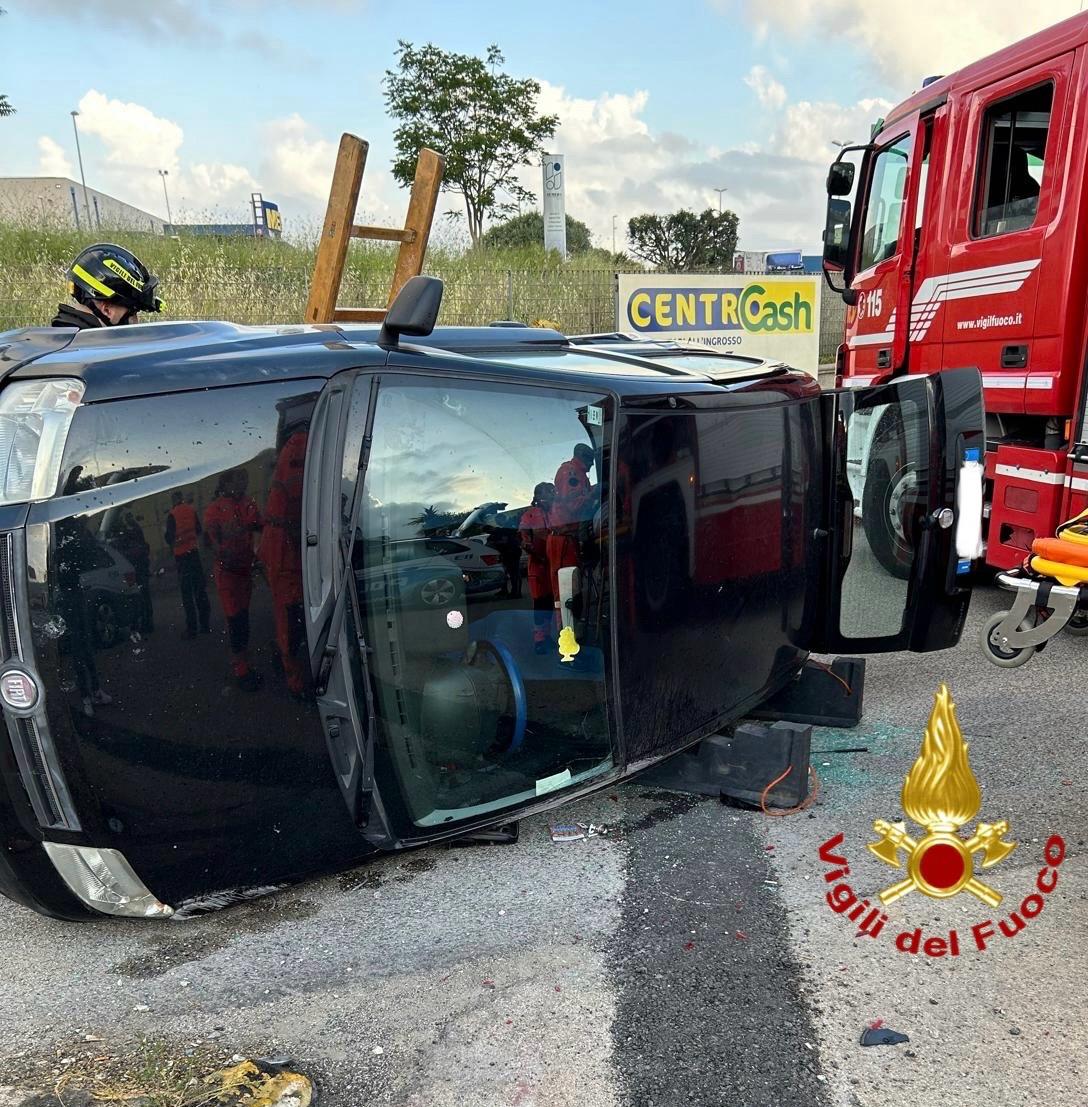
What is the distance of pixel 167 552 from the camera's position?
211 centimetres

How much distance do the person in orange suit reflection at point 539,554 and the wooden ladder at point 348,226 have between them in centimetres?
174

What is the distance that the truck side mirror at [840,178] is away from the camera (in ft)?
19.6

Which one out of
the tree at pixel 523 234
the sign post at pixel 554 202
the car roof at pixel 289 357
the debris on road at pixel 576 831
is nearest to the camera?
the car roof at pixel 289 357

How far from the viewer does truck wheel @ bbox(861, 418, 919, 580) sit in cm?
350

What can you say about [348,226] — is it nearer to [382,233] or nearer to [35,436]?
[382,233]

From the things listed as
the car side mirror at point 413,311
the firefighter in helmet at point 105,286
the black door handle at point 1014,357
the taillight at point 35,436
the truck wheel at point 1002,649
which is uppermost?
the firefighter in helmet at point 105,286

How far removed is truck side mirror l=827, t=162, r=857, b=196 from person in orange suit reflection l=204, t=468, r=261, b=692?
5.13 m

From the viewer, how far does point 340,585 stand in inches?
89.7

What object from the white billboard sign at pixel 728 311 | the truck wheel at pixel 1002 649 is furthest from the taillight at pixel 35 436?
the white billboard sign at pixel 728 311

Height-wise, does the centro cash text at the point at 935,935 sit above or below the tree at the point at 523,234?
below

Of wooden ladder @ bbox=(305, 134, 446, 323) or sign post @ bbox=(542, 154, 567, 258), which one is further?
sign post @ bbox=(542, 154, 567, 258)

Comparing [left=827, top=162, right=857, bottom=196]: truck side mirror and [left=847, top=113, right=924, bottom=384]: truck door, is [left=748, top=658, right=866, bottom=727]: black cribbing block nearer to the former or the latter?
[left=847, top=113, right=924, bottom=384]: truck door

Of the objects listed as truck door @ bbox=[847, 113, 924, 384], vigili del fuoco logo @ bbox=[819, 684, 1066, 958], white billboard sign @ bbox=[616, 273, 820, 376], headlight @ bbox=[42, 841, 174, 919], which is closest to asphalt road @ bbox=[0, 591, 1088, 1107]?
headlight @ bbox=[42, 841, 174, 919]

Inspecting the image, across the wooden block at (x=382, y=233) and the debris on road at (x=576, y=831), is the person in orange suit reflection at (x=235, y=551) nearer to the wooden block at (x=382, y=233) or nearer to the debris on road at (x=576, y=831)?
the debris on road at (x=576, y=831)
